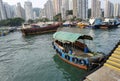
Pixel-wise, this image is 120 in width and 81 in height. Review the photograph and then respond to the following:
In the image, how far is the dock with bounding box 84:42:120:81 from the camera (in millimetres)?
8430

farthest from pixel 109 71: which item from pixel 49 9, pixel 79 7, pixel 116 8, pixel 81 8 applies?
pixel 49 9

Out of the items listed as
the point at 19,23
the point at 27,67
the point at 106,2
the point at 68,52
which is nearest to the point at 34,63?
the point at 27,67

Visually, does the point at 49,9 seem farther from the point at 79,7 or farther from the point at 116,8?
the point at 116,8

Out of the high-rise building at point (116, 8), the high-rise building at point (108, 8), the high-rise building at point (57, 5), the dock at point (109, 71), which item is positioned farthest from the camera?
the high-rise building at point (57, 5)

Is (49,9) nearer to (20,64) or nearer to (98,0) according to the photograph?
(98,0)

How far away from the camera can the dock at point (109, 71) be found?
332 inches

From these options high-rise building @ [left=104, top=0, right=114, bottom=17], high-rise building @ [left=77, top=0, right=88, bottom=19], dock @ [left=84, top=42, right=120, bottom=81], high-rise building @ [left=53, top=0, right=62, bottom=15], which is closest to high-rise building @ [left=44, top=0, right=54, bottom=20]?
high-rise building @ [left=53, top=0, right=62, bottom=15]

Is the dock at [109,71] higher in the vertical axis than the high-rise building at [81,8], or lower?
lower

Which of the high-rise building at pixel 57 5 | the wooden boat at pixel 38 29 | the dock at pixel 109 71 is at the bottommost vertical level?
the dock at pixel 109 71

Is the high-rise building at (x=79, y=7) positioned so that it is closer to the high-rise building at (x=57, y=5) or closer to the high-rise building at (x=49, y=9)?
the high-rise building at (x=57, y=5)

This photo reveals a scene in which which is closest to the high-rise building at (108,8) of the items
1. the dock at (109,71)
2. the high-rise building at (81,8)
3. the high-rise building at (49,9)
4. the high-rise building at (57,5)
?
the high-rise building at (81,8)

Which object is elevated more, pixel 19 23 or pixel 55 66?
pixel 19 23

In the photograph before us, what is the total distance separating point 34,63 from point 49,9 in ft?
450

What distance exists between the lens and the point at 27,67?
15.3 metres
